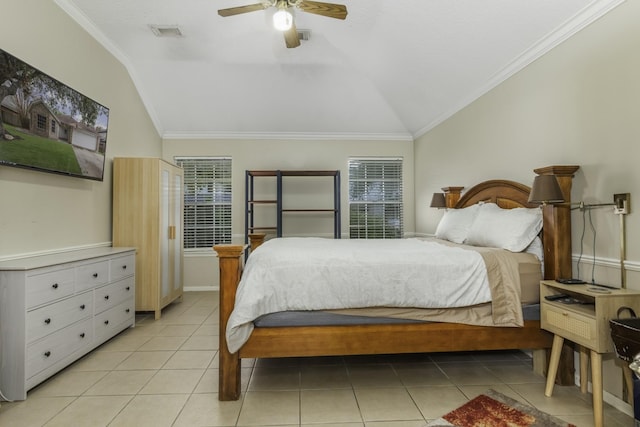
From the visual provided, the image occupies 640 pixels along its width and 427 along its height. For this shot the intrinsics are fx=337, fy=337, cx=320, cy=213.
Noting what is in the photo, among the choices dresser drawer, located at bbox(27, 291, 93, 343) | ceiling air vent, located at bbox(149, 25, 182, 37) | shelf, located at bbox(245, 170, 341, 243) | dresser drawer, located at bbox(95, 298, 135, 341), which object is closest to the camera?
dresser drawer, located at bbox(27, 291, 93, 343)

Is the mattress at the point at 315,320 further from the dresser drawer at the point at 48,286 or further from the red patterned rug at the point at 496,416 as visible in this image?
the dresser drawer at the point at 48,286

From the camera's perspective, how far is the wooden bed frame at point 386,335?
2.16 m

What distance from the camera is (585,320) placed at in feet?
6.13

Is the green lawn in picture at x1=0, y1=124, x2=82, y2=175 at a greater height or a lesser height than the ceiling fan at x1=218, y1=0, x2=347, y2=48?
lesser

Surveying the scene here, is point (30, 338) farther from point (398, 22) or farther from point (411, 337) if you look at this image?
point (398, 22)

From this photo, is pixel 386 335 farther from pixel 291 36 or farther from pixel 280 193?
pixel 280 193

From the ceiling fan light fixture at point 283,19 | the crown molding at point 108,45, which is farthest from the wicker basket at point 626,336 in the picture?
the crown molding at point 108,45

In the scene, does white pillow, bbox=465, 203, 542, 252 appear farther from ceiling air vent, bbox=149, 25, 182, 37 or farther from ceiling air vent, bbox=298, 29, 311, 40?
ceiling air vent, bbox=149, 25, 182, 37

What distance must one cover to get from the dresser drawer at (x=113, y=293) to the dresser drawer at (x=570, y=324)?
3.50 meters

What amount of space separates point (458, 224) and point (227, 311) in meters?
2.42

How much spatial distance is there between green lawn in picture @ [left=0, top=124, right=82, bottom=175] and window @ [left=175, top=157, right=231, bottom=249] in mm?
2465

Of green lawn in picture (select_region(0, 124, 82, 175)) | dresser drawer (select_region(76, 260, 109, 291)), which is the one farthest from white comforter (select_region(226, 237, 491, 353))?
green lawn in picture (select_region(0, 124, 82, 175))

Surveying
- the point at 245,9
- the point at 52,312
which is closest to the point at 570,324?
the point at 245,9

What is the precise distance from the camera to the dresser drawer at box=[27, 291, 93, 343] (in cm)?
223
